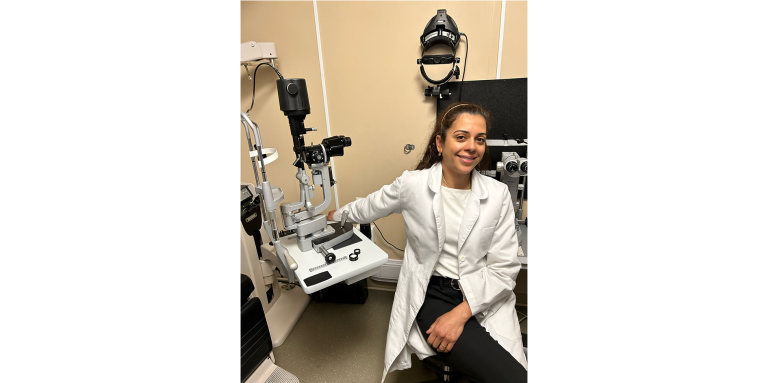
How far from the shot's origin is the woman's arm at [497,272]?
1216 millimetres

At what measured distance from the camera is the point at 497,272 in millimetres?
1269

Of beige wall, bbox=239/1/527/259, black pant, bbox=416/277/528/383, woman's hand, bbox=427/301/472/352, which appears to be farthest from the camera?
beige wall, bbox=239/1/527/259

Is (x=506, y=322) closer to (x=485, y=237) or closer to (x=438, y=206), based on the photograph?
(x=485, y=237)

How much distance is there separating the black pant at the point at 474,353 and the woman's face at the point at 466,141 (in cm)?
57

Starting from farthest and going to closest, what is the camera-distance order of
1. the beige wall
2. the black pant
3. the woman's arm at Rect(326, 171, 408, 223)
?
the beige wall, the woman's arm at Rect(326, 171, 408, 223), the black pant

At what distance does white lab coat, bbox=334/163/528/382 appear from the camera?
123cm

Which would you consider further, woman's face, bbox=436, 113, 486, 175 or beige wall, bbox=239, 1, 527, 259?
beige wall, bbox=239, 1, 527, 259

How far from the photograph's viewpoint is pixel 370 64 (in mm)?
1754

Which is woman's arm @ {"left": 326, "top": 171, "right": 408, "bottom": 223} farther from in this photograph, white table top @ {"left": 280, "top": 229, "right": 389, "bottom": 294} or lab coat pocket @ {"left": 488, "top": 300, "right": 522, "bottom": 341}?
lab coat pocket @ {"left": 488, "top": 300, "right": 522, "bottom": 341}

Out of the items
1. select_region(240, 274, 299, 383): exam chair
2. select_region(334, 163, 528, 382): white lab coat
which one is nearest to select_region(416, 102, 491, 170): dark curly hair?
select_region(334, 163, 528, 382): white lab coat

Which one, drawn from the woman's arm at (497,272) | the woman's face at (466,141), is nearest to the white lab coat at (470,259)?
the woman's arm at (497,272)

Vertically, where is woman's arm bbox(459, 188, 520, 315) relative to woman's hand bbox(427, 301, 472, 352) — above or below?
above

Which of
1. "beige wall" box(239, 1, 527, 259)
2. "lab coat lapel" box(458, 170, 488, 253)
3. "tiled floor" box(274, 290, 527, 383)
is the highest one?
"beige wall" box(239, 1, 527, 259)

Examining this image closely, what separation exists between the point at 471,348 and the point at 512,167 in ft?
2.56
